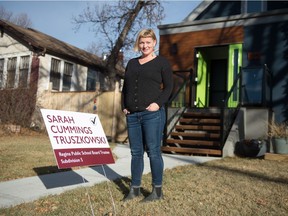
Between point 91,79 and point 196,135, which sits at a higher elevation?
point 91,79

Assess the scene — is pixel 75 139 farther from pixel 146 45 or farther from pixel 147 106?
pixel 146 45

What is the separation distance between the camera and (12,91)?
47.1 feet

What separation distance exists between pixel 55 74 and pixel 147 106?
643 inches

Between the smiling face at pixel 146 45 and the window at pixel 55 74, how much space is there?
15.9m

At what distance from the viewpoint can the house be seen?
10062mm

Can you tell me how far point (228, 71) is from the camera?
12.6m

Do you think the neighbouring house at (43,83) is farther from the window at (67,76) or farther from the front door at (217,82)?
the front door at (217,82)

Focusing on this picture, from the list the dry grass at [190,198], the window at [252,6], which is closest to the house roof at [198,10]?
the window at [252,6]

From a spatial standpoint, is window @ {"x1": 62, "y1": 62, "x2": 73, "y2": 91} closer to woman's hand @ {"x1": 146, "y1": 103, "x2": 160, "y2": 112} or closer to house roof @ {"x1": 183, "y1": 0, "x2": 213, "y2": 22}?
house roof @ {"x1": 183, "y1": 0, "x2": 213, "y2": 22}

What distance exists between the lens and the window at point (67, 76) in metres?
20.0

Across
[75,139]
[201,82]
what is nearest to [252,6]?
[201,82]

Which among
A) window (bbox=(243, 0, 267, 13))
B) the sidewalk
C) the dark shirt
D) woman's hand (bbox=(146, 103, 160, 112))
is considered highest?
window (bbox=(243, 0, 267, 13))

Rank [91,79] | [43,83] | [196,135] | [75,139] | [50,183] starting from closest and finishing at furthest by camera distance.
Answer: [75,139] → [50,183] → [196,135] → [43,83] → [91,79]

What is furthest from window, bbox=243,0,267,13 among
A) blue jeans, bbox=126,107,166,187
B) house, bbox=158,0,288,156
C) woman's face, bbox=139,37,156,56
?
blue jeans, bbox=126,107,166,187
